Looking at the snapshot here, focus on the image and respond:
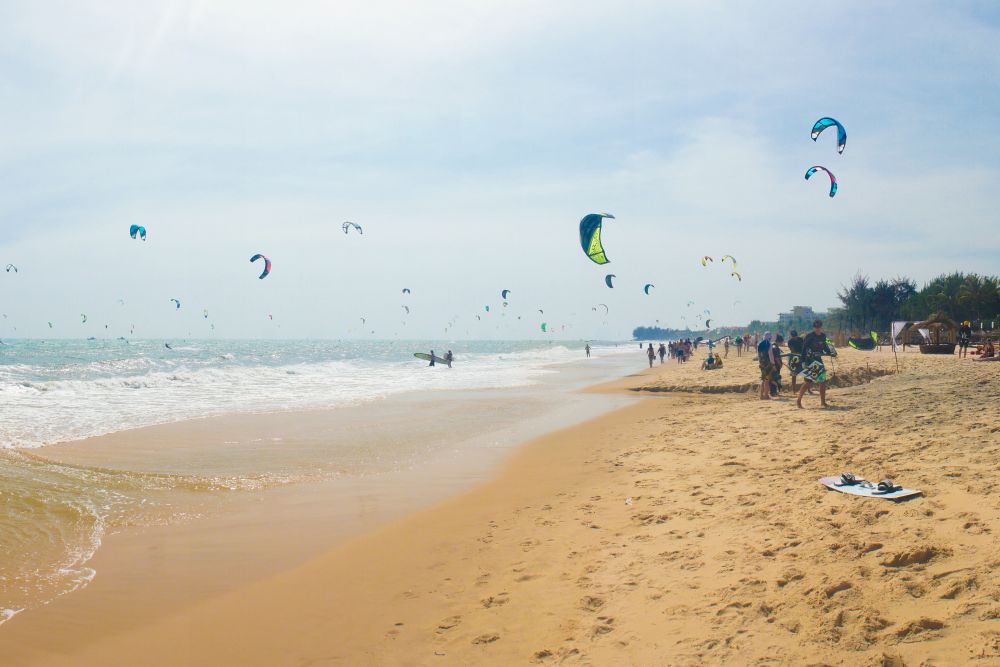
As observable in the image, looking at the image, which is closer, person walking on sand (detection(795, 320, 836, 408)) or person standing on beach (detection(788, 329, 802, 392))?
person walking on sand (detection(795, 320, 836, 408))

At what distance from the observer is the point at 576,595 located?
3.76 m

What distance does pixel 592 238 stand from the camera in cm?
1134

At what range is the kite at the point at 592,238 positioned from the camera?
11281 millimetres

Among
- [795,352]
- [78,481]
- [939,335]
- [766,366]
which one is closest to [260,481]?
[78,481]

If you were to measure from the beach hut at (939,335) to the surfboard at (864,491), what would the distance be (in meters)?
23.1

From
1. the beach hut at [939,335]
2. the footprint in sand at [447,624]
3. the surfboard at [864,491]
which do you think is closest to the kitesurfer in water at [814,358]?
the surfboard at [864,491]

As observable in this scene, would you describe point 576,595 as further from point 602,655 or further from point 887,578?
point 887,578

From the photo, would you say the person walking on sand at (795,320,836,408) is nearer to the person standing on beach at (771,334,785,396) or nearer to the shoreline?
the person standing on beach at (771,334,785,396)

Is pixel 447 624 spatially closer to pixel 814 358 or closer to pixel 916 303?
pixel 814 358

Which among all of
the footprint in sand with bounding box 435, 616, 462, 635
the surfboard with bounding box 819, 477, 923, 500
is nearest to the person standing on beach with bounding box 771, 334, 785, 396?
the surfboard with bounding box 819, 477, 923, 500

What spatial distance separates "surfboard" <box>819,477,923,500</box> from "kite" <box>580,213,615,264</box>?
6.51m

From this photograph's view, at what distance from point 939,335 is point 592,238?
20642 millimetres

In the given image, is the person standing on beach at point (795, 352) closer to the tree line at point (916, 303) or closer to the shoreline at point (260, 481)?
the shoreline at point (260, 481)

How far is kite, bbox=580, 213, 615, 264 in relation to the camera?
11.3 meters
